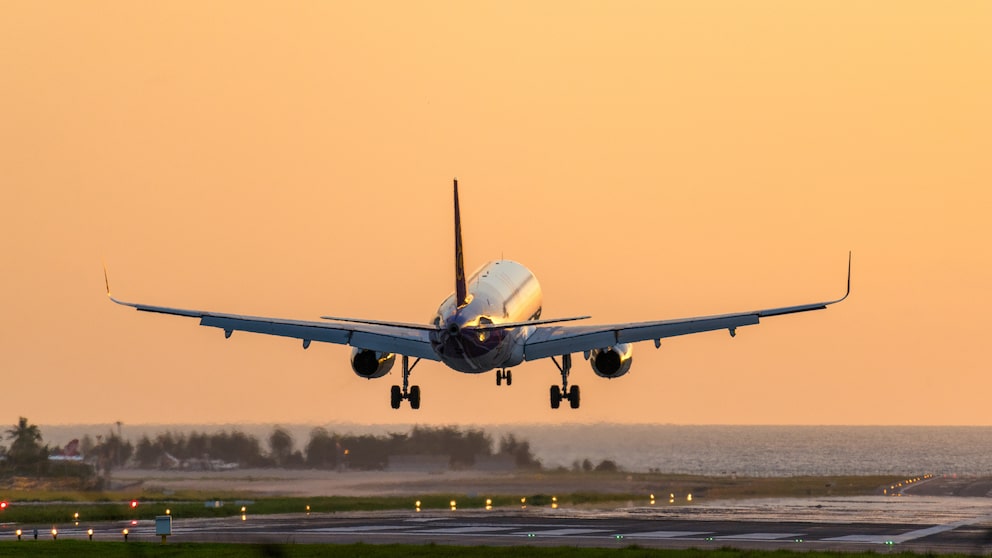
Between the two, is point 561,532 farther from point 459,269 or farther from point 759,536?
point 459,269

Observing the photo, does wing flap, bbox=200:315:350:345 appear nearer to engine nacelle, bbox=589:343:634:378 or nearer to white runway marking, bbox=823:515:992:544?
engine nacelle, bbox=589:343:634:378

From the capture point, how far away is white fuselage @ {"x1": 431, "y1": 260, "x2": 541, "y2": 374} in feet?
212

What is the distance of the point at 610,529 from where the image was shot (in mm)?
70375

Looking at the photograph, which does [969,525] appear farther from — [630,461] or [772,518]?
[630,461]

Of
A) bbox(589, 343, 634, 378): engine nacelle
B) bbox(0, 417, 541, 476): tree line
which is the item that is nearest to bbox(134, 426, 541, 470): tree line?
bbox(0, 417, 541, 476): tree line

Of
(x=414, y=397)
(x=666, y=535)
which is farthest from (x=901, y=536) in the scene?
(x=414, y=397)

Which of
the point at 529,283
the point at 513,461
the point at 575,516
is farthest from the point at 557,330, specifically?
the point at 513,461

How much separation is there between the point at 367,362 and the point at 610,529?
14164mm

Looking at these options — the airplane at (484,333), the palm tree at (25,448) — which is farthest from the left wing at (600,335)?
the palm tree at (25,448)

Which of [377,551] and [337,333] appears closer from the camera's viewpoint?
[377,551]

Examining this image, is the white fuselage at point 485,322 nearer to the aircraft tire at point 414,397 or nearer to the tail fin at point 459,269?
the tail fin at point 459,269

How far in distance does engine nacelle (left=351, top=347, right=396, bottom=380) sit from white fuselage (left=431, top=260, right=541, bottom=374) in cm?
569

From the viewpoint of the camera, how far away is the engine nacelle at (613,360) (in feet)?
247

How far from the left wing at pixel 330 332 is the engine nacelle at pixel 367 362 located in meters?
1.59
